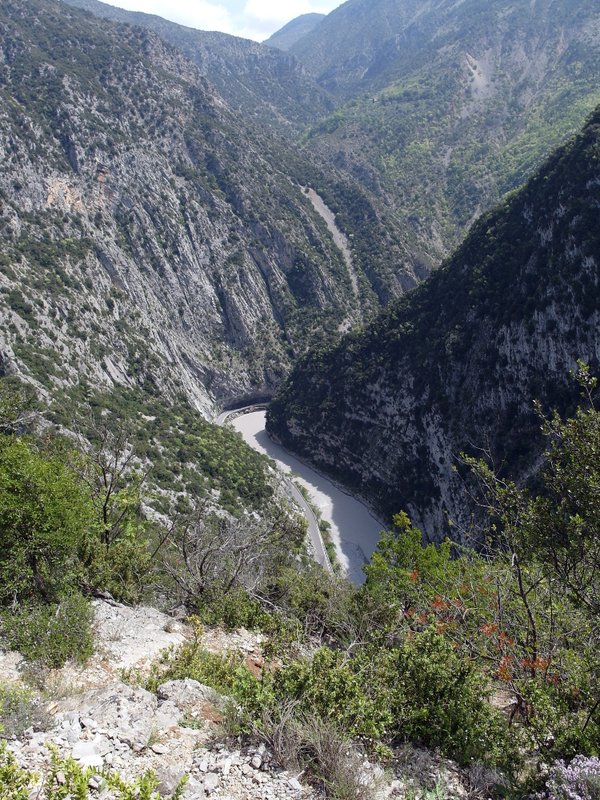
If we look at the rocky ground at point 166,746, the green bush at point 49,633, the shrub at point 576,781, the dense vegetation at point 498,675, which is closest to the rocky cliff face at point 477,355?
the dense vegetation at point 498,675

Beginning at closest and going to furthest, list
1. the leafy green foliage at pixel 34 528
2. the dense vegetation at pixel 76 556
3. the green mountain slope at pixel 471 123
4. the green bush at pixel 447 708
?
the green bush at pixel 447 708
the dense vegetation at pixel 76 556
the leafy green foliage at pixel 34 528
the green mountain slope at pixel 471 123

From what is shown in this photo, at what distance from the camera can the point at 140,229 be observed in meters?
88.3

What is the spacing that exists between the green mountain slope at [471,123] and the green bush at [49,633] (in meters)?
120

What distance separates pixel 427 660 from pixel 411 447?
52051 millimetres

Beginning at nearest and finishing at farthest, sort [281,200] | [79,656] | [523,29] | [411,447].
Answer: [79,656] → [411,447] → [281,200] → [523,29]

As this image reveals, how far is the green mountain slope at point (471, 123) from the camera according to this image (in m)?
140

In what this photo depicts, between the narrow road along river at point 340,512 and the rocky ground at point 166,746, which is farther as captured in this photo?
the narrow road along river at point 340,512

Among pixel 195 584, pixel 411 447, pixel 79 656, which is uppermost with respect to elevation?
pixel 79 656

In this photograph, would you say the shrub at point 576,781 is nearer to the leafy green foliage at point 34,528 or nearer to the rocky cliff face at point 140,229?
the leafy green foliage at point 34,528

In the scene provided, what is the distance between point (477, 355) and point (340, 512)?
26128 mm

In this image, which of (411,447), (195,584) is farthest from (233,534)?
(411,447)

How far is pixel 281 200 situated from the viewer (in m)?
116

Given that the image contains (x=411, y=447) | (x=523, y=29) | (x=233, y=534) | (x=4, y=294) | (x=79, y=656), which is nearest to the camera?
(x=79, y=656)

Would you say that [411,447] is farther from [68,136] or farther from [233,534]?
[68,136]
